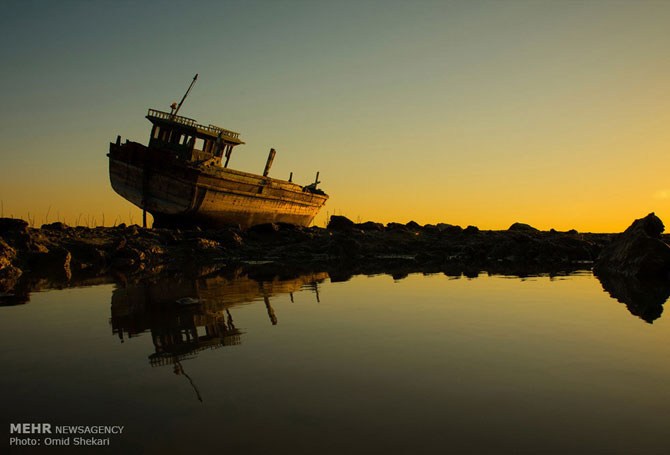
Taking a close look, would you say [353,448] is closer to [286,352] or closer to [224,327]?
[286,352]

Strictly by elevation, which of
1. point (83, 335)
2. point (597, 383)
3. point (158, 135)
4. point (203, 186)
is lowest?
point (597, 383)

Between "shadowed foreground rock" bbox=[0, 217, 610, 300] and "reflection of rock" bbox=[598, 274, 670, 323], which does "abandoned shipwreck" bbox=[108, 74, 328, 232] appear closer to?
"shadowed foreground rock" bbox=[0, 217, 610, 300]

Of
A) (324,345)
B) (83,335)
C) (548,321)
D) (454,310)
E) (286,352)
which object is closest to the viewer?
(286,352)

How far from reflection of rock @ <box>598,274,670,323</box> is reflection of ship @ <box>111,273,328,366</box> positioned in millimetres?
5914

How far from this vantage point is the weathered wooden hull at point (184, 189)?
27.1 meters

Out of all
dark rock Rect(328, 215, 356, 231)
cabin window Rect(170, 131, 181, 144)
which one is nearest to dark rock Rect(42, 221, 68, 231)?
cabin window Rect(170, 131, 181, 144)

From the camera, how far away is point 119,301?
862 centimetres

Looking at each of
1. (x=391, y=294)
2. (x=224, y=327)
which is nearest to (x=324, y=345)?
(x=224, y=327)

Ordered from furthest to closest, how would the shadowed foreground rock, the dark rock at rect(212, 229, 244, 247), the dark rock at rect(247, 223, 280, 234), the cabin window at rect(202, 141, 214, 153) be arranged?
the cabin window at rect(202, 141, 214, 153) → the dark rock at rect(247, 223, 280, 234) → the dark rock at rect(212, 229, 244, 247) → the shadowed foreground rock

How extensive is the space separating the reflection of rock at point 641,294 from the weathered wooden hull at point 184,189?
839 inches

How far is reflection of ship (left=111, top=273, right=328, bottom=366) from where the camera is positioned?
537 centimetres

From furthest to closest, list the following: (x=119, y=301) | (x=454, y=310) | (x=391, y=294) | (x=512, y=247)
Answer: (x=512, y=247) < (x=391, y=294) < (x=119, y=301) < (x=454, y=310)

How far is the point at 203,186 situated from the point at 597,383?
25950 mm

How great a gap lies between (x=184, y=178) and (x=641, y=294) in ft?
76.1
